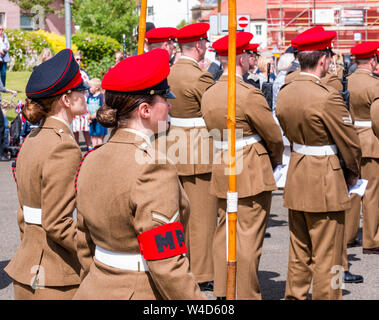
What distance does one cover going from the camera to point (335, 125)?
17.3 feet

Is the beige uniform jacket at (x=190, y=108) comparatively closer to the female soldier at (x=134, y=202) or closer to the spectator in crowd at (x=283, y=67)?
the female soldier at (x=134, y=202)

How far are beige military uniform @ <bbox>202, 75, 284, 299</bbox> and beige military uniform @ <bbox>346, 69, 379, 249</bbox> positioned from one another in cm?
220

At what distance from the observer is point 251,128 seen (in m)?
5.59

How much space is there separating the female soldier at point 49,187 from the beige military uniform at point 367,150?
4351 mm

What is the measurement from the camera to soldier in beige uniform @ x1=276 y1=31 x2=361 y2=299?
17.4 feet

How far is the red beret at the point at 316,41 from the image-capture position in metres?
5.45

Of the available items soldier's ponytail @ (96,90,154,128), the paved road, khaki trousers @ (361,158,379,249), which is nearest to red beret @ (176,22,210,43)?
the paved road

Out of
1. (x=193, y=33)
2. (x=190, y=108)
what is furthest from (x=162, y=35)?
(x=190, y=108)

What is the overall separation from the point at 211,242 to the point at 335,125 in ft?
6.21

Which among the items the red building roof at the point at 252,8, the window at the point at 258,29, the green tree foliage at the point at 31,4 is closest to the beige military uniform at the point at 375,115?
the green tree foliage at the point at 31,4

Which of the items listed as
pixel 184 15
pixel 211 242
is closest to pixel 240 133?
pixel 211 242

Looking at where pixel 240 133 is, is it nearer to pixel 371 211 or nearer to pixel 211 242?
pixel 211 242

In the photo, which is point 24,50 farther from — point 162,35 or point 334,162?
point 334,162

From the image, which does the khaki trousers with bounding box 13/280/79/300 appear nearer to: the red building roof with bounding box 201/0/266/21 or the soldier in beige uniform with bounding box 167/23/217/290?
the soldier in beige uniform with bounding box 167/23/217/290
